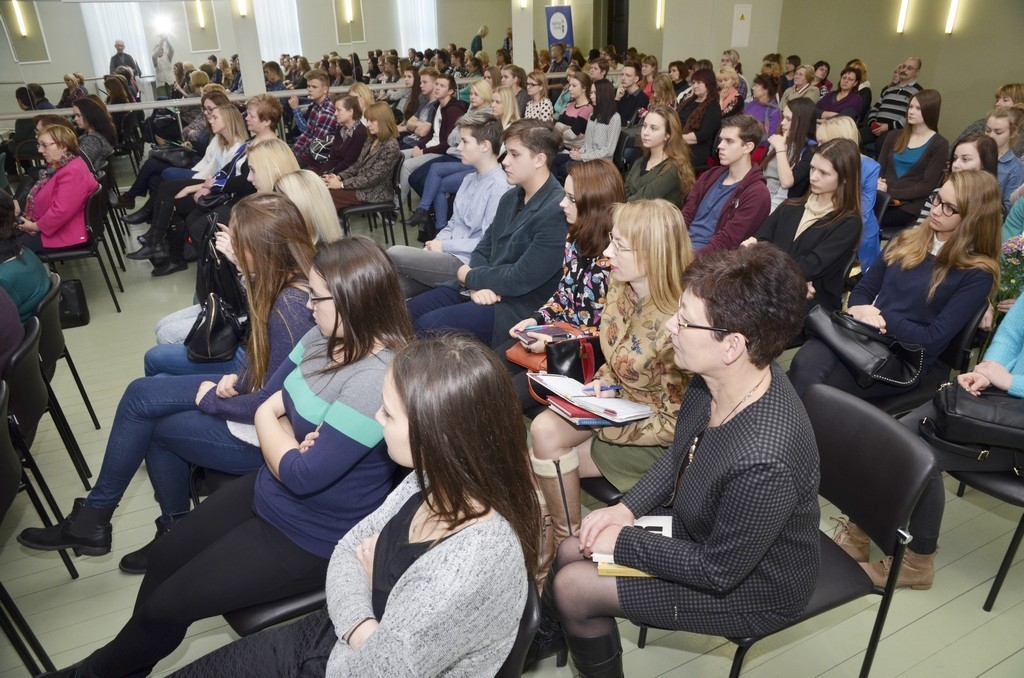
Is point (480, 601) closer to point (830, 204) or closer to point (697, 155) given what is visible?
point (830, 204)

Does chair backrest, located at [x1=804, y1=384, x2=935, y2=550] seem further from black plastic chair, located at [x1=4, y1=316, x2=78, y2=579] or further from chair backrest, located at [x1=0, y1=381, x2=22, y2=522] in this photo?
black plastic chair, located at [x1=4, y1=316, x2=78, y2=579]

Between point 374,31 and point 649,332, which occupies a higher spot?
point 374,31

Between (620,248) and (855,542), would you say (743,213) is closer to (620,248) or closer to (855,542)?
(620,248)

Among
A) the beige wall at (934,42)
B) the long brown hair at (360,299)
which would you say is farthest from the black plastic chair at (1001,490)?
the beige wall at (934,42)

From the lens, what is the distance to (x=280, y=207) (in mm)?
2285

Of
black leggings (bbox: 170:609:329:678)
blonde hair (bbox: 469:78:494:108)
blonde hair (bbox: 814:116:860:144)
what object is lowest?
black leggings (bbox: 170:609:329:678)

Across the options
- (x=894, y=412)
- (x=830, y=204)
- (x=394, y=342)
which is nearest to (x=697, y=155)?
(x=830, y=204)

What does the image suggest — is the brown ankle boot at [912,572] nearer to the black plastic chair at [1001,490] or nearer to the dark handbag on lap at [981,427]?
the black plastic chair at [1001,490]

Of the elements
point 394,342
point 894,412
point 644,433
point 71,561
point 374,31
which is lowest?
point 71,561

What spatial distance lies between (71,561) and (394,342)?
1.59 meters

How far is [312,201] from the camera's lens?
284 cm

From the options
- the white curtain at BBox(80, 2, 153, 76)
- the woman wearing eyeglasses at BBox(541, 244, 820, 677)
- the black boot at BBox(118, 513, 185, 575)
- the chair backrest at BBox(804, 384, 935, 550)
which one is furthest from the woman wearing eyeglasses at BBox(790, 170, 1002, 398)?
the white curtain at BBox(80, 2, 153, 76)

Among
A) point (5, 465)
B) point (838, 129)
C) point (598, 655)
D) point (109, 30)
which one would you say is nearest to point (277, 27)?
point (109, 30)

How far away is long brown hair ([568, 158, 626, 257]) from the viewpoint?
2.72m
